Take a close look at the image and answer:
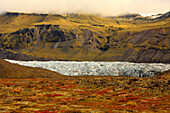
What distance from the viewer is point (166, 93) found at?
127ft

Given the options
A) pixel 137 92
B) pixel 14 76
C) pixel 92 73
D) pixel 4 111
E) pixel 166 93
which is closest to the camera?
pixel 4 111

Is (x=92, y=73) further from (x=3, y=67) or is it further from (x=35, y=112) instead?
(x=35, y=112)

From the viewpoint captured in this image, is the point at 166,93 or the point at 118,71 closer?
the point at 166,93

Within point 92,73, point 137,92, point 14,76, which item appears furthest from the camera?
point 92,73

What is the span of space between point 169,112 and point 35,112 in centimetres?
1439

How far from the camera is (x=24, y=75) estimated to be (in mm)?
90812

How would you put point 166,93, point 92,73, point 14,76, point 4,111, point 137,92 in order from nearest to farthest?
point 4,111, point 166,93, point 137,92, point 14,76, point 92,73

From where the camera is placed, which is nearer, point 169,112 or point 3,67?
point 169,112

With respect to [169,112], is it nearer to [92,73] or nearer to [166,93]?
[166,93]

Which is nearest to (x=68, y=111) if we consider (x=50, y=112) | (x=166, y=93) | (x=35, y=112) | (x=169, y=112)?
(x=50, y=112)

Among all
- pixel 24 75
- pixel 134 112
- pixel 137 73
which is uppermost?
pixel 134 112

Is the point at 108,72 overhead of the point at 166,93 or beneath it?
beneath

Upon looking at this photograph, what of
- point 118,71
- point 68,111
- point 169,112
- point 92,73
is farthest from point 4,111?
point 118,71

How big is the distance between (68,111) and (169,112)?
36.0ft
